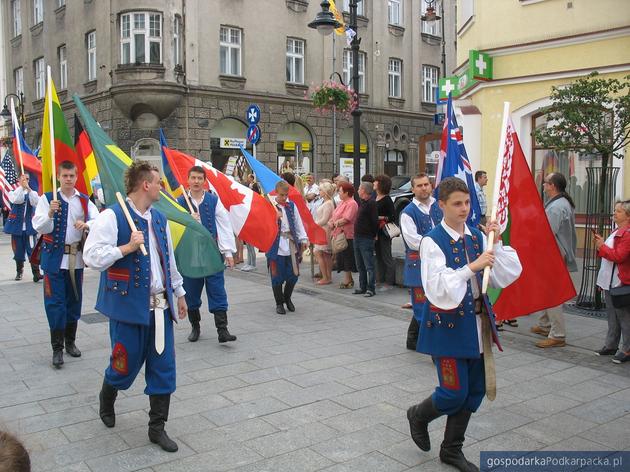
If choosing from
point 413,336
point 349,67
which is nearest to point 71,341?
point 413,336

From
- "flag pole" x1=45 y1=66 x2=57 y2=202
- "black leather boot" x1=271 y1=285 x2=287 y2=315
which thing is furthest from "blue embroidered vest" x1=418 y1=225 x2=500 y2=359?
"black leather boot" x1=271 y1=285 x2=287 y2=315

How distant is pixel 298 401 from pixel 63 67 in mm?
28505

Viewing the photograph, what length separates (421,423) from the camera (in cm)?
433

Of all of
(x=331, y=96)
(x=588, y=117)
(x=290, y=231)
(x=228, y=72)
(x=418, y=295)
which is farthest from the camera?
(x=228, y=72)

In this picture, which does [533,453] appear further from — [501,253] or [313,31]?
[313,31]

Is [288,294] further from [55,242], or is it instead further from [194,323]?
[55,242]

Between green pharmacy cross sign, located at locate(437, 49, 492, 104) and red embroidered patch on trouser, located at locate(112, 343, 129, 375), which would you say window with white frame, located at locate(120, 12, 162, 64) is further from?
red embroidered patch on trouser, located at locate(112, 343, 129, 375)

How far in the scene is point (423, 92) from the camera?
33.9 m

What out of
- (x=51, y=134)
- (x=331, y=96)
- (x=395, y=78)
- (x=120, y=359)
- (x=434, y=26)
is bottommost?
(x=120, y=359)

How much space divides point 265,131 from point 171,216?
22229mm

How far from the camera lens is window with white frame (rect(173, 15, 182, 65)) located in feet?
81.5

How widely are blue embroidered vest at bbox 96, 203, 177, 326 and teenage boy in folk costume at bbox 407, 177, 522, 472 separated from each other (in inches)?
72.6

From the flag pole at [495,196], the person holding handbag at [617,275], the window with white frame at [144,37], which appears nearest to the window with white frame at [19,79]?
the window with white frame at [144,37]

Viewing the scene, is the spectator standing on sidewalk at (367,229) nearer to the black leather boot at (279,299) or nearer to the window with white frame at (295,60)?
the black leather boot at (279,299)
